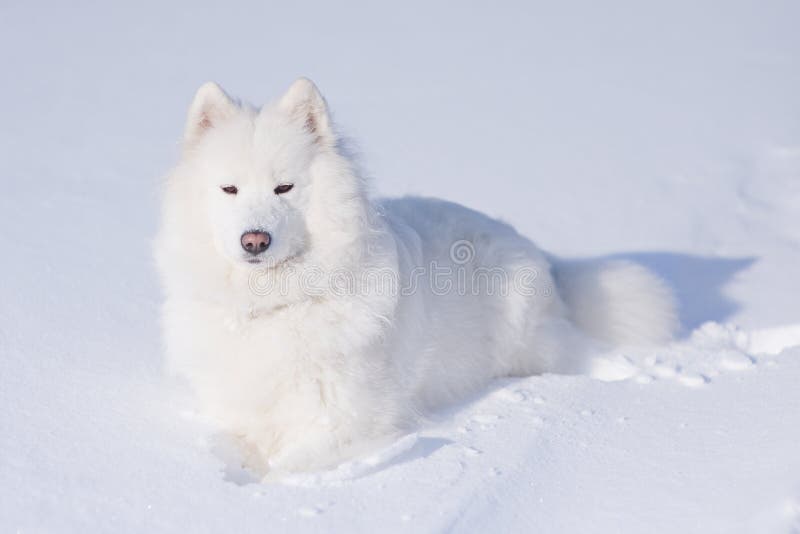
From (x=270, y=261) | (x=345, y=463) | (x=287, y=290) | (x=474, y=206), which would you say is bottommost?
(x=345, y=463)

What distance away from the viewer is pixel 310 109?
3.67m

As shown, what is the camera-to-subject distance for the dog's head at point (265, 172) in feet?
11.1

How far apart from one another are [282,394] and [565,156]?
15.9 feet

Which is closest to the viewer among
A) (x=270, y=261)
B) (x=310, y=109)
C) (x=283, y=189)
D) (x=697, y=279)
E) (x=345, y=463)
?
(x=345, y=463)

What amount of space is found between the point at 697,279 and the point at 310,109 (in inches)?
128

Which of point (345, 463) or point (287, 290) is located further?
point (287, 290)

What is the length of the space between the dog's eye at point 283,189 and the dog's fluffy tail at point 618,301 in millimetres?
2106

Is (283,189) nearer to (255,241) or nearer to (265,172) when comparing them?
(265,172)

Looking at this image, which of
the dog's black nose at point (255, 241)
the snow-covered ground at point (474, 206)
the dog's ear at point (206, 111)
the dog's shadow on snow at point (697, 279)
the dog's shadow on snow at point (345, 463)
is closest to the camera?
the snow-covered ground at point (474, 206)

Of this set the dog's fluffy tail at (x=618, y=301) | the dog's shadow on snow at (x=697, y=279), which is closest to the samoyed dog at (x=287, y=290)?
the dog's fluffy tail at (x=618, y=301)

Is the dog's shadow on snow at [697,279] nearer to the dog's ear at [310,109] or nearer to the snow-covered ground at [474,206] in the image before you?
the snow-covered ground at [474,206]

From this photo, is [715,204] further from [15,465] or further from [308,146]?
[15,465]

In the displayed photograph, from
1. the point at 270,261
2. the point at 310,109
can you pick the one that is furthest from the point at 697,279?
the point at 270,261

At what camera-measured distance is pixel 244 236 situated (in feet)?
10.8
